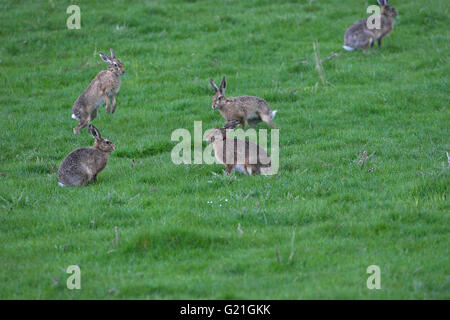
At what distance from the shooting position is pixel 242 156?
10.5 meters

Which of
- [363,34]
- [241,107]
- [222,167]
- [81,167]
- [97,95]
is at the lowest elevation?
[81,167]

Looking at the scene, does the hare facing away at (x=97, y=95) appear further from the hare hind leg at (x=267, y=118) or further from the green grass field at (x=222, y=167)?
the hare hind leg at (x=267, y=118)

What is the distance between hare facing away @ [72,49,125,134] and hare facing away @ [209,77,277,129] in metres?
2.52

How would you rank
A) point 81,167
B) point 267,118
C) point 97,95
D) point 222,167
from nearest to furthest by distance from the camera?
point 81,167 < point 222,167 < point 267,118 < point 97,95

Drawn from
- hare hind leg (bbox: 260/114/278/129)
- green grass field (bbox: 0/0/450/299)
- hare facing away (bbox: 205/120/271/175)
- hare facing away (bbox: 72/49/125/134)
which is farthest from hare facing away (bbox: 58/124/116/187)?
hare hind leg (bbox: 260/114/278/129)

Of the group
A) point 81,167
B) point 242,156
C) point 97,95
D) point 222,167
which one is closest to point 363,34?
point 97,95

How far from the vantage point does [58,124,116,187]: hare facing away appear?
33.9 ft

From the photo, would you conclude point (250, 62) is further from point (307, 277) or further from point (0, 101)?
point (307, 277)

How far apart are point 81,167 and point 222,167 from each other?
2350mm

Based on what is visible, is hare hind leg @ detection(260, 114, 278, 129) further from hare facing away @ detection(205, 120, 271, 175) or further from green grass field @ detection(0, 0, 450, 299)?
hare facing away @ detection(205, 120, 271, 175)

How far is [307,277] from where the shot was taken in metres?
7.18

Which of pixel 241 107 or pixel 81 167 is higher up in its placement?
pixel 241 107

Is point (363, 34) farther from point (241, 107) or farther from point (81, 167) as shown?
point (81, 167)

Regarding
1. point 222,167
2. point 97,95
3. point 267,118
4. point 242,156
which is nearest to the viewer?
point 242,156
